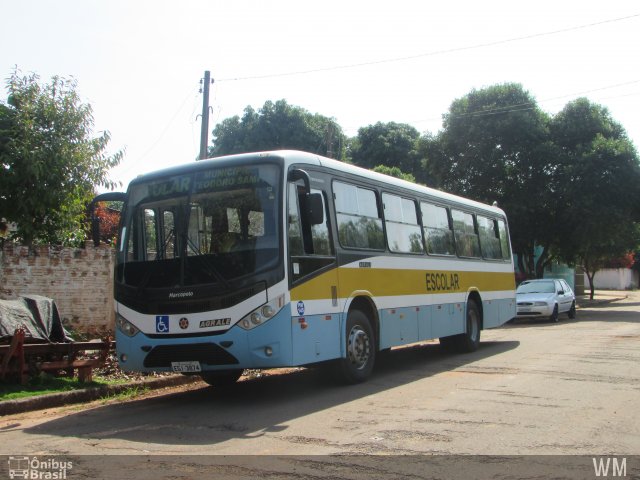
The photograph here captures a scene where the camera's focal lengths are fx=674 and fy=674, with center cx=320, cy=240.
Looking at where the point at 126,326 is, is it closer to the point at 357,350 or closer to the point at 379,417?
the point at 357,350

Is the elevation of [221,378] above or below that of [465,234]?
below

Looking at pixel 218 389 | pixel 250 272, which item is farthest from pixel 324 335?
pixel 218 389

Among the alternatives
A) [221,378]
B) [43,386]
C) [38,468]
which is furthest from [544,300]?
[38,468]

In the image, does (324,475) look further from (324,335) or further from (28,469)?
(324,335)

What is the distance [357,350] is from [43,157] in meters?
7.32

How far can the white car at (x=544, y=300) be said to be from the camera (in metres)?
23.8

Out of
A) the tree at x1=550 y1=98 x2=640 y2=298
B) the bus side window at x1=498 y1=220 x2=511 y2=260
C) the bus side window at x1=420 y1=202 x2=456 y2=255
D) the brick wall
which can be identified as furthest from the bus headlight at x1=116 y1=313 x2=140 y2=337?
the tree at x1=550 y1=98 x2=640 y2=298

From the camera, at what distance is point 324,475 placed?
533 centimetres

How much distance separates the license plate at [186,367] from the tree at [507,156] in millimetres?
24964

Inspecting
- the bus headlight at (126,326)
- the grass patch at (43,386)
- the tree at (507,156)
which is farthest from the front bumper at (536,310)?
the bus headlight at (126,326)

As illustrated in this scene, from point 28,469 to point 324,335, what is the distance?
4.15 m

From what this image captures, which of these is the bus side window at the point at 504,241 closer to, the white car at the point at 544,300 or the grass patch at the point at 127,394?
the white car at the point at 544,300

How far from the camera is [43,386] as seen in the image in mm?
9367

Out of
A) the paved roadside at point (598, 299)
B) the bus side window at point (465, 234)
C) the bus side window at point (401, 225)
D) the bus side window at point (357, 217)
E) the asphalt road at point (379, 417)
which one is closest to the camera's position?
the asphalt road at point (379, 417)
